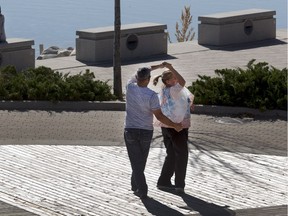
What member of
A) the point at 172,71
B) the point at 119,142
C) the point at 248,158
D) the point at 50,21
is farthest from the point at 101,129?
the point at 50,21

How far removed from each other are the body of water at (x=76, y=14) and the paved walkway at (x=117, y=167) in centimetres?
2890

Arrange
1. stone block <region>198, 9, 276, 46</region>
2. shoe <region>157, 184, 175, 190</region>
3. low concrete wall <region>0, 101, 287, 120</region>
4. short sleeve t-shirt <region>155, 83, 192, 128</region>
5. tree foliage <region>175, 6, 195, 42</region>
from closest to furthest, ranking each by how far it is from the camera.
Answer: short sleeve t-shirt <region>155, 83, 192, 128</region> < shoe <region>157, 184, 175, 190</region> < low concrete wall <region>0, 101, 287, 120</region> < stone block <region>198, 9, 276, 46</region> < tree foliage <region>175, 6, 195, 42</region>

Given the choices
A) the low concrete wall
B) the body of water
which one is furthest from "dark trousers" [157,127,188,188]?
the body of water

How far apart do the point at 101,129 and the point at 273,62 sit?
943 centimetres

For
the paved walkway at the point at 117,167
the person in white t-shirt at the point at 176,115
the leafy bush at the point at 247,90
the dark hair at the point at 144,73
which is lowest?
the paved walkway at the point at 117,167

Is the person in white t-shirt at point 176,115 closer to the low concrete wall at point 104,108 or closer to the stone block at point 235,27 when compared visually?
the low concrete wall at point 104,108

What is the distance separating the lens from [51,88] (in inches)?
862

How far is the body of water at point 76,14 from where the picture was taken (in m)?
55.2

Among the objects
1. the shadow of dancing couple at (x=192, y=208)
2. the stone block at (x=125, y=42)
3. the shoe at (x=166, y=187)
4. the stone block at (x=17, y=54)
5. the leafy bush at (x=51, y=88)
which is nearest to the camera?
the shadow of dancing couple at (x=192, y=208)

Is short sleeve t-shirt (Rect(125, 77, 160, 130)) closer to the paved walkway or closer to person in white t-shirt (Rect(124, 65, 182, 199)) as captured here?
person in white t-shirt (Rect(124, 65, 182, 199))

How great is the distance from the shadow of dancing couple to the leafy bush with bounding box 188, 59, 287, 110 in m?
6.15

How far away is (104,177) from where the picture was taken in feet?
55.8

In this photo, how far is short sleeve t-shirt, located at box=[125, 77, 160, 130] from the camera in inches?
614

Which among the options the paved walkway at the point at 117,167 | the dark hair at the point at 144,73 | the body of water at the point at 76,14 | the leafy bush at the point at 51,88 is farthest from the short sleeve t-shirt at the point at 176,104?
the body of water at the point at 76,14
